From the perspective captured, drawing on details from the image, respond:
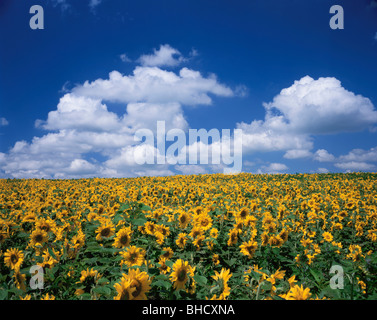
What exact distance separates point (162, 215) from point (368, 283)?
4307 mm

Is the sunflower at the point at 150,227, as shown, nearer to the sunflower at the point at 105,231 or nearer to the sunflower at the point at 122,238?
the sunflower at the point at 105,231

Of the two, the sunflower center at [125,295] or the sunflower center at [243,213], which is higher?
the sunflower center at [243,213]

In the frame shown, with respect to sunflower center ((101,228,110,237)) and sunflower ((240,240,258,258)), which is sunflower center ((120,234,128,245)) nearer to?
sunflower center ((101,228,110,237))

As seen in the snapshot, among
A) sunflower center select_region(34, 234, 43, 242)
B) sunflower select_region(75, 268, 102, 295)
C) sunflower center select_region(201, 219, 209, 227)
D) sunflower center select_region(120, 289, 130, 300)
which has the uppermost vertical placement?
sunflower center select_region(201, 219, 209, 227)

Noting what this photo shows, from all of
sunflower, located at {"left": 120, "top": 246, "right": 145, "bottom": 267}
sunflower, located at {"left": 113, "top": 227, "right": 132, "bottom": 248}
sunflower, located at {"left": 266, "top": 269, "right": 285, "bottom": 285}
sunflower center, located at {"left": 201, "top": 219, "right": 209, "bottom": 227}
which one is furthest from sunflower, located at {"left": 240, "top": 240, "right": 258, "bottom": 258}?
sunflower, located at {"left": 113, "top": 227, "right": 132, "bottom": 248}

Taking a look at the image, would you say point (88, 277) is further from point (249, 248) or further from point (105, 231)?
point (249, 248)

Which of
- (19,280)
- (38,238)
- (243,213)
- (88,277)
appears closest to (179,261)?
(88,277)

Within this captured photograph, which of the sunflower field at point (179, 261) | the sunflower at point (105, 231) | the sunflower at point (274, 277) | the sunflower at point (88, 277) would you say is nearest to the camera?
the sunflower at point (274, 277)

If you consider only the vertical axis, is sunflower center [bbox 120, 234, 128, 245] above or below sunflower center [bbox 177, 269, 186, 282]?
above

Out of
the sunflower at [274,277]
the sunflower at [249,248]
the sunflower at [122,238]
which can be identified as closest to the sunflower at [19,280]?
the sunflower at [122,238]
